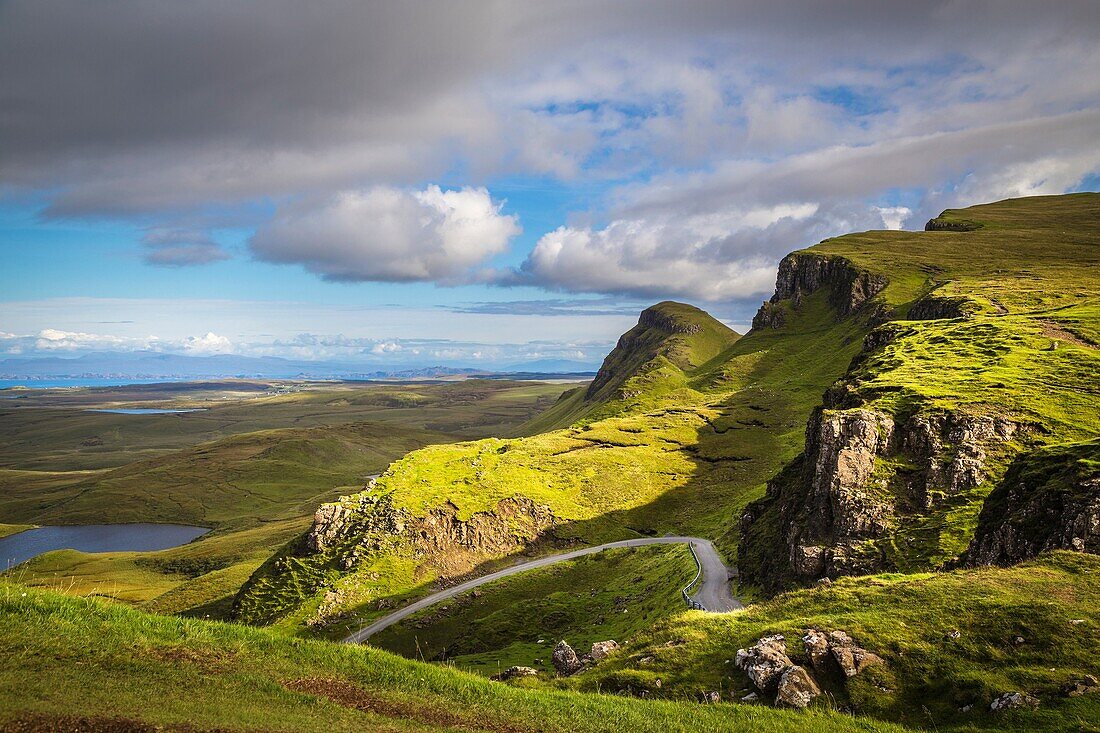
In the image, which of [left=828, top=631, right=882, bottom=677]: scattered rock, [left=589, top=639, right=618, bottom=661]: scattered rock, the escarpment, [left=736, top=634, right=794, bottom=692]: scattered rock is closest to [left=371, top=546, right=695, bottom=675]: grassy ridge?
the escarpment

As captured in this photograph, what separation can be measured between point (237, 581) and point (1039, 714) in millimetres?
160015

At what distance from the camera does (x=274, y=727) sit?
17.6 m

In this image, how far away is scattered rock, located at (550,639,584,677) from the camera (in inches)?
1681

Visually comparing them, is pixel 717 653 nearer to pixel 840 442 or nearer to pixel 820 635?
pixel 820 635

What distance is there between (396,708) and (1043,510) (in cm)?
5142

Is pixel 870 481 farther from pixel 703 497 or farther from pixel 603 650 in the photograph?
pixel 703 497

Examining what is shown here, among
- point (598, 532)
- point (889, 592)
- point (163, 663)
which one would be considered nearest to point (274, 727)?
point (163, 663)

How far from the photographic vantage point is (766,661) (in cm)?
3134

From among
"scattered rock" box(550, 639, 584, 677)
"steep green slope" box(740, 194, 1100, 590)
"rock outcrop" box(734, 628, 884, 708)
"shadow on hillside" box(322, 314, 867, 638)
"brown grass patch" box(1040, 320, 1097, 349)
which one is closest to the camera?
"rock outcrop" box(734, 628, 884, 708)

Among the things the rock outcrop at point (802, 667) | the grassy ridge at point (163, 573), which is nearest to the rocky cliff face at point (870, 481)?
the rock outcrop at point (802, 667)

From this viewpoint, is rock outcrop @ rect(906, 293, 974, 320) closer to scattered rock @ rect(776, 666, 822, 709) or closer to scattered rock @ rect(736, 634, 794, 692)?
scattered rock @ rect(736, 634, 794, 692)

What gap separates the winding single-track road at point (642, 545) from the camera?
72.4 metres

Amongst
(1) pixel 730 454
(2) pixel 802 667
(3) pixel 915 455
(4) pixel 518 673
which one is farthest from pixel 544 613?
(1) pixel 730 454

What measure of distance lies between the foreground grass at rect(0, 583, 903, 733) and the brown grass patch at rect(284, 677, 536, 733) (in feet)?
0.14
